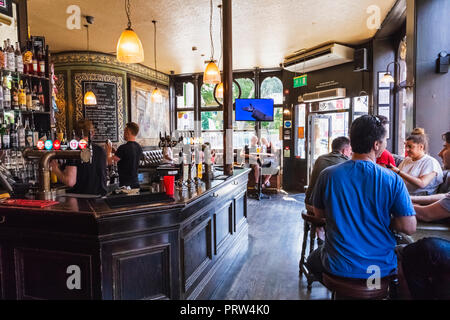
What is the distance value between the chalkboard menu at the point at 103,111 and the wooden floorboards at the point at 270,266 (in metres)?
4.12

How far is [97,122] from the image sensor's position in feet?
24.8

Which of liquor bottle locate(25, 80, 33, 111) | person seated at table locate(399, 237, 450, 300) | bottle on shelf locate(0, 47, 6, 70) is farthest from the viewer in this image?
liquor bottle locate(25, 80, 33, 111)

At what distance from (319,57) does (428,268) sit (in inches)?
234

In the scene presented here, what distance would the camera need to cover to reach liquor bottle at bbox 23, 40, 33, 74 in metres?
3.67

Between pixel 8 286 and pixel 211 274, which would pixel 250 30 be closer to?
pixel 211 274

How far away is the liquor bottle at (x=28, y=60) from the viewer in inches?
144

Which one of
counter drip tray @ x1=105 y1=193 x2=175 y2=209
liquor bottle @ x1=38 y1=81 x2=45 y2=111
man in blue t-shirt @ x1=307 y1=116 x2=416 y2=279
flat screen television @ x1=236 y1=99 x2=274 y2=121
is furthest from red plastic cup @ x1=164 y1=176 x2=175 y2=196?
flat screen television @ x1=236 y1=99 x2=274 y2=121

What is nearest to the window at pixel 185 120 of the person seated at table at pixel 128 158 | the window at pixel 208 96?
the window at pixel 208 96

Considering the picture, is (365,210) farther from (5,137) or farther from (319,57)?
(319,57)

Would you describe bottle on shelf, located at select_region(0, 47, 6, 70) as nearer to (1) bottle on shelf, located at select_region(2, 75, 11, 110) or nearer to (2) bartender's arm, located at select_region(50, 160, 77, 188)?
(1) bottle on shelf, located at select_region(2, 75, 11, 110)

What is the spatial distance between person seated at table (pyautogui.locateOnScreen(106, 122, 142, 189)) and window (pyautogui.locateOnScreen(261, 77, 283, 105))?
5758 mm

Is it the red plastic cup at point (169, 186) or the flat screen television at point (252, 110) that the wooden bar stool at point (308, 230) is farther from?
the flat screen television at point (252, 110)

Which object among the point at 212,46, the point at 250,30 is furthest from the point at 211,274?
the point at 212,46

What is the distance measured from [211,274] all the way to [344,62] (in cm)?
582
